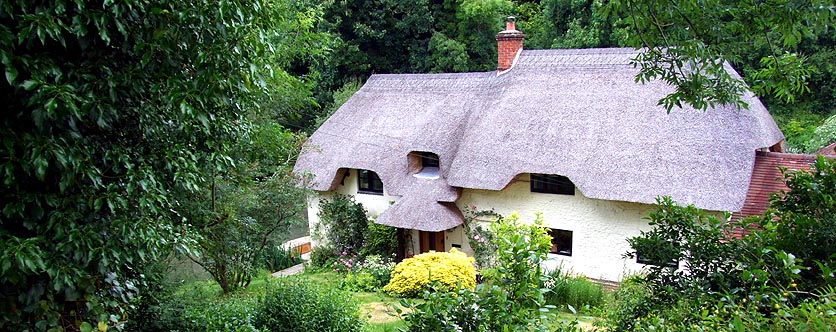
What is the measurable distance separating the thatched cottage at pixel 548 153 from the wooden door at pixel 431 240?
0.09 ft

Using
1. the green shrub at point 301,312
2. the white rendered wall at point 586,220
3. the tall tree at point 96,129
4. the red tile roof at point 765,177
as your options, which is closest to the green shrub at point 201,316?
the green shrub at point 301,312

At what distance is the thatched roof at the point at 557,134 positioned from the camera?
1126 cm

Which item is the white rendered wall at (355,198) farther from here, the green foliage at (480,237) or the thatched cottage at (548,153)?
the green foliage at (480,237)

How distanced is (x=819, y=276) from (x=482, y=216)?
971 centimetres

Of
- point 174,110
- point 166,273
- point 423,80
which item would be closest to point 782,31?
point 174,110

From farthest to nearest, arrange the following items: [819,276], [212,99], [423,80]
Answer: [423,80]
[212,99]
[819,276]

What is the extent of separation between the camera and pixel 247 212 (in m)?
9.57

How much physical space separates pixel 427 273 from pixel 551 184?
3783 millimetres

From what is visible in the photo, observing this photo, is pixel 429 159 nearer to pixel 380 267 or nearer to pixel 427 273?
pixel 380 267

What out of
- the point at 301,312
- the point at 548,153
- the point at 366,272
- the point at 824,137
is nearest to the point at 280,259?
the point at 366,272

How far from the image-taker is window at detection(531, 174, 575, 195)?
12.6 meters

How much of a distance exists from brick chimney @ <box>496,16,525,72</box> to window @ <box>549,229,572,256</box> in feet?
15.0

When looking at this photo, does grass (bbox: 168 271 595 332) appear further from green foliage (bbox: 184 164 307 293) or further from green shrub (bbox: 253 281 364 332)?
green shrub (bbox: 253 281 364 332)

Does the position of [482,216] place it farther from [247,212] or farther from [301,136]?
[247,212]
